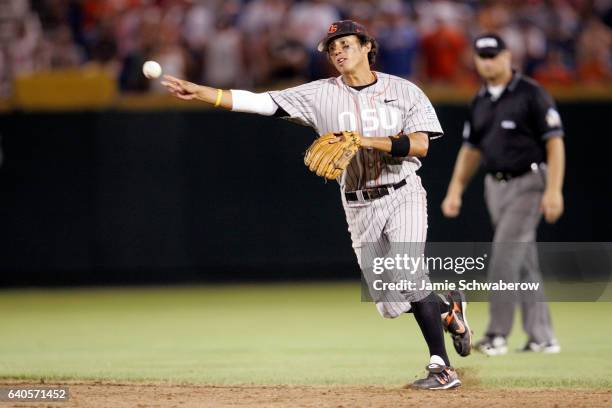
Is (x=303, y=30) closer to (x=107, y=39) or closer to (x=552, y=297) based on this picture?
(x=107, y=39)

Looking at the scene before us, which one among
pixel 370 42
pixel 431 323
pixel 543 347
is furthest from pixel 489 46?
pixel 431 323

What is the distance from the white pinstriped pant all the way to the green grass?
0.74 metres

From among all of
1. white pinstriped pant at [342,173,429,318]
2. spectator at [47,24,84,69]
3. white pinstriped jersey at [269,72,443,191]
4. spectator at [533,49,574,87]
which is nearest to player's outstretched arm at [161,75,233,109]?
white pinstriped jersey at [269,72,443,191]

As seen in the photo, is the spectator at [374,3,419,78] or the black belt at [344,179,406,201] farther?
the spectator at [374,3,419,78]

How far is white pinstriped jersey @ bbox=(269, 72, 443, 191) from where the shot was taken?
712 cm

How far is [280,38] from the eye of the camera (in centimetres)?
1420

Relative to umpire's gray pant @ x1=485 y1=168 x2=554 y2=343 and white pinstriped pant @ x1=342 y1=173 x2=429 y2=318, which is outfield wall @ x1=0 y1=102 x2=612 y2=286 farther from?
white pinstriped pant @ x1=342 y1=173 x2=429 y2=318

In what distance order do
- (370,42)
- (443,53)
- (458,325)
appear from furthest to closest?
1. (443,53)
2. (458,325)
3. (370,42)

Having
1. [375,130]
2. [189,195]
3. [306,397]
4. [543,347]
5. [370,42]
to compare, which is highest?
[370,42]

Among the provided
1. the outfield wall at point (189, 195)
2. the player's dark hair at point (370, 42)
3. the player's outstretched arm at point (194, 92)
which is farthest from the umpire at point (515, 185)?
the outfield wall at point (189, 195)

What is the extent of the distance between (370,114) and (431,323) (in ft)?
4.33

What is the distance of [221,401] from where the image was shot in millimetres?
6656

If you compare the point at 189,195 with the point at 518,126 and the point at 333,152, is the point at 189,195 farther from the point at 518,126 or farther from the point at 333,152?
the point at 333,152

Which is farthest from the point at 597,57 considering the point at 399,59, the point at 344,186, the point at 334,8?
the point at 344,186
